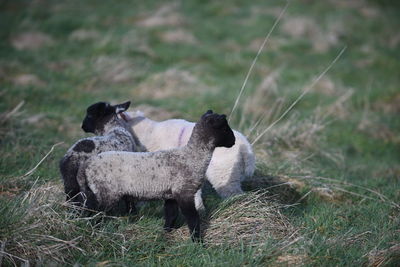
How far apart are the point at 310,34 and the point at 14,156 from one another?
12220 millimetres

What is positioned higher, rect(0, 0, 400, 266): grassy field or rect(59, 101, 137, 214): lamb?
rect(59, 101, 137, 214): lamb

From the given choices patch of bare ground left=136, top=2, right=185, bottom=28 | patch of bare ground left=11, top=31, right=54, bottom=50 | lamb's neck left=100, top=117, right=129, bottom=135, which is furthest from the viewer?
patch of bare ground left=136, top=2, right=185, bottom=28

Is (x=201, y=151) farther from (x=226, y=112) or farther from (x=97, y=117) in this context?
(x=226, y=112)

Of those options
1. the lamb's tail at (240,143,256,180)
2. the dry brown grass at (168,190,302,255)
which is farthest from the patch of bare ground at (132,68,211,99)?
the dry brown grass at (168,190,302,255)

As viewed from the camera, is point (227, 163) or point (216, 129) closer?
point (216, 129)

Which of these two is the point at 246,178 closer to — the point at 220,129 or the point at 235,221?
the point at 235,221

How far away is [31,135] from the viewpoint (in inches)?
310

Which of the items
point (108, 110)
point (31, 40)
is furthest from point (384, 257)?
point (31, 40)

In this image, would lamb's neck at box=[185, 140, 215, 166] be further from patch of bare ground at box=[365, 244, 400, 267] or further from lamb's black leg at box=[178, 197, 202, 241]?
patch of bare ground at box=[365, 244, 400, 267]

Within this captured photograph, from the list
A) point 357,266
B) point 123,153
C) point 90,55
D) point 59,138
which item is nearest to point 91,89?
point 90,55

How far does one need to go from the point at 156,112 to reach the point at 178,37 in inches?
259

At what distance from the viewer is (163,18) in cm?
1675

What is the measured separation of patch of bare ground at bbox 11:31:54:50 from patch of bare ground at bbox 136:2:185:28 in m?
3.09

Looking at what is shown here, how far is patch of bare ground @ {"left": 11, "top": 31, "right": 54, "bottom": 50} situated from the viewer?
1383 centimetres
